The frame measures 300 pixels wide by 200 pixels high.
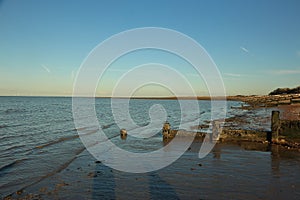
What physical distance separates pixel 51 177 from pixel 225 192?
723 centimetres

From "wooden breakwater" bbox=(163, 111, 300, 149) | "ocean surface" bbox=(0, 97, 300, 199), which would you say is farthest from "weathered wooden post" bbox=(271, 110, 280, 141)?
"ocean surface" bbox=(0, 97, 300, 199)

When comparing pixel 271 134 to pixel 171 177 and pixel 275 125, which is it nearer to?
pixel 275 125

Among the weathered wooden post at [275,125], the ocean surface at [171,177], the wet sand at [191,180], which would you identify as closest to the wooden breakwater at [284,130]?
the weathered wooden post at [275,125]

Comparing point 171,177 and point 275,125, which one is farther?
point 275,125

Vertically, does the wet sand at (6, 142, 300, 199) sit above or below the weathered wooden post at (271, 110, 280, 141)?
below

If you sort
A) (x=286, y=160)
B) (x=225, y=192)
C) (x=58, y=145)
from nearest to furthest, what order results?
(x=225, y=192) → (x=286, y=160) → (x=58, y=145)

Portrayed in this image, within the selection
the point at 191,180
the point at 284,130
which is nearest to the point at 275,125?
the point at 284,130

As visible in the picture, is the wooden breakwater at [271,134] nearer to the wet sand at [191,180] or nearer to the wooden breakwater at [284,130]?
the wooden breakwater at [284,130]

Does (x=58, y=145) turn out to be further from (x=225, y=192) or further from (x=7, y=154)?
(x=225, y=192)

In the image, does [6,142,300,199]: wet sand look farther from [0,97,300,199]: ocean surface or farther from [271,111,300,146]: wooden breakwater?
[271,111,300,146]: wooden breakwater

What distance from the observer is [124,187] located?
376 inches

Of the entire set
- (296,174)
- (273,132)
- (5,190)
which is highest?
(273,132)

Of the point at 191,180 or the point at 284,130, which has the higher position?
the point at 284,130

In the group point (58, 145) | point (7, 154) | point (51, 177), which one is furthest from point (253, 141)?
point (7, 154)
